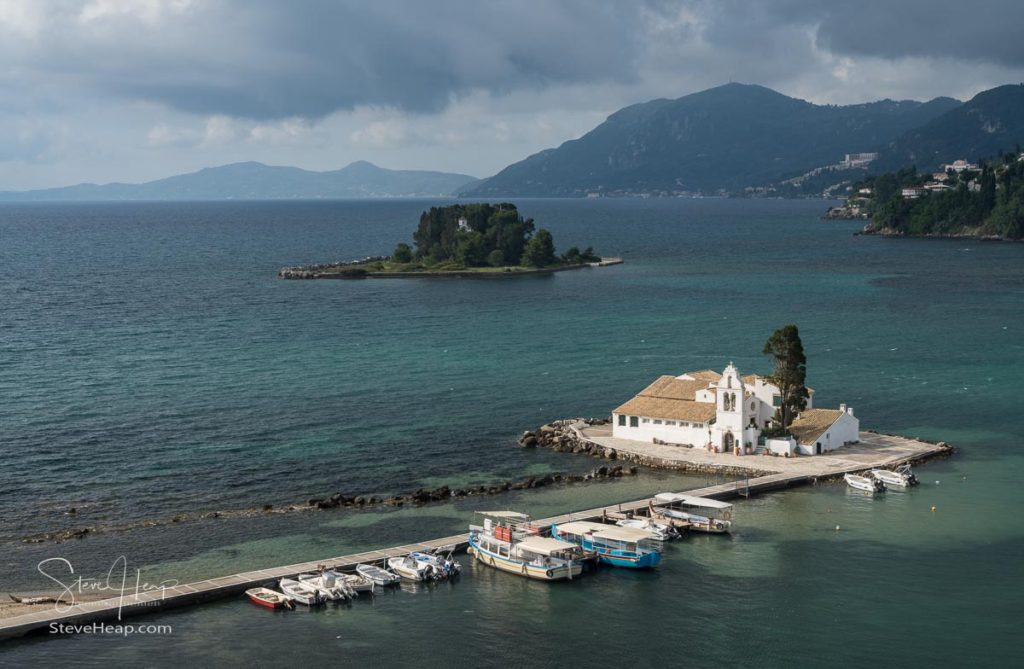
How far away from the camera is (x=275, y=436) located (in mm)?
83938

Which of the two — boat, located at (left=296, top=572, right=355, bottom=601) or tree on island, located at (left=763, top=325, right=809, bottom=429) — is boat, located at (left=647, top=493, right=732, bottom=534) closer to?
tree on island, located at (left=763, top=325, right=809, bottom=429)

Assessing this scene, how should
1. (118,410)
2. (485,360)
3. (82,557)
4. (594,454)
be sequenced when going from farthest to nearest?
1. (485,360)
2. (118,410)
3. (594,454)
4. (82,557)

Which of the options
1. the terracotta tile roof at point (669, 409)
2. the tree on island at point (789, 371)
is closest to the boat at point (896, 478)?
the tree on island at point (789, 371)

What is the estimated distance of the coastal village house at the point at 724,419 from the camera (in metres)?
76.6

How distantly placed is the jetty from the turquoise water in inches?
54.9

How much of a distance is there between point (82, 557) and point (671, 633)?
31241 millimetres

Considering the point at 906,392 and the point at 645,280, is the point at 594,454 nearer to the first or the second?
the point at 906,392

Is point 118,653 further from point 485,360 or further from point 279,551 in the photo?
point 485,360

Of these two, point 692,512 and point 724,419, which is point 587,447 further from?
point 692,512

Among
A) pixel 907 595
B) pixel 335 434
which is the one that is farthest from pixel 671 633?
pixel 335 434

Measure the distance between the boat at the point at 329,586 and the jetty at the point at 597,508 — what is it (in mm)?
1662

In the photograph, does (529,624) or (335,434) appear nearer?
(529,624)

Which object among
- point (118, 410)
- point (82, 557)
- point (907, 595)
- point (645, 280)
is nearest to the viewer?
point (907, 595)

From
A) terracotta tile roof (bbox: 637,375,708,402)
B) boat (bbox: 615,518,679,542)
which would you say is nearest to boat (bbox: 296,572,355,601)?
boat (bbox: 615,518,679,542)
